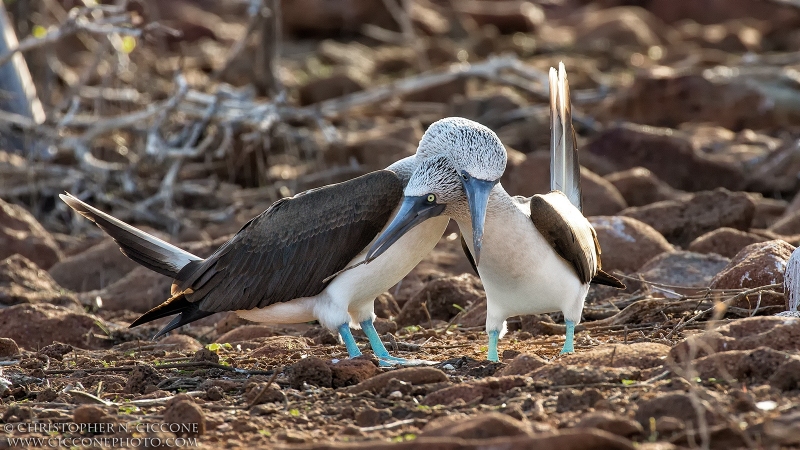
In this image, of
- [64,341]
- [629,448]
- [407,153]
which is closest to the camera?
[629,448]

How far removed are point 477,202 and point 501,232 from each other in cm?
25

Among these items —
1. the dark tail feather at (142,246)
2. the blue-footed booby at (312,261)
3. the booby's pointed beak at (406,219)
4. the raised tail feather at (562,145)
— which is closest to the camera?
the booby's pointed beak at (406,219)

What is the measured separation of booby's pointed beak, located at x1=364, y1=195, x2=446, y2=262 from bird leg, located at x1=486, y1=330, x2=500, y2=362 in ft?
2.17

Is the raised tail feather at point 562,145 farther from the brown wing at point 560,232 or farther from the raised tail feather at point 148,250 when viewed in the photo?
the raised tail feather at point 148,250

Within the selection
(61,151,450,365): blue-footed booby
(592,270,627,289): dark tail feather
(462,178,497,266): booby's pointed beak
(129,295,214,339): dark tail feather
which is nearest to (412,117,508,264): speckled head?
(462,178,497,266): booby's pointed beak

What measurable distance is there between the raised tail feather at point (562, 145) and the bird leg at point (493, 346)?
1190 millimetres

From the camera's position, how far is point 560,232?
5.23 metres

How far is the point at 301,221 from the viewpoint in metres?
5.69

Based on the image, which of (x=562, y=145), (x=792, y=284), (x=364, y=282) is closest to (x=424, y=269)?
(x=562, y=145)

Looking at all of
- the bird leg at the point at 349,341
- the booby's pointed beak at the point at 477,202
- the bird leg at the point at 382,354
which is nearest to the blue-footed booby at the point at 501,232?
the booby's pointed beak at the point at 477,202

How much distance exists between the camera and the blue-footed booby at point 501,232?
5.09 metres

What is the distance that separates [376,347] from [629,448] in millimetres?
2339

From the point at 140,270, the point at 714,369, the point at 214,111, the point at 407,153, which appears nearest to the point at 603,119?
the point at 407,153

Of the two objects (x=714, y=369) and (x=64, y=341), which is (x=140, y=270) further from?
(x=714, y=369)
